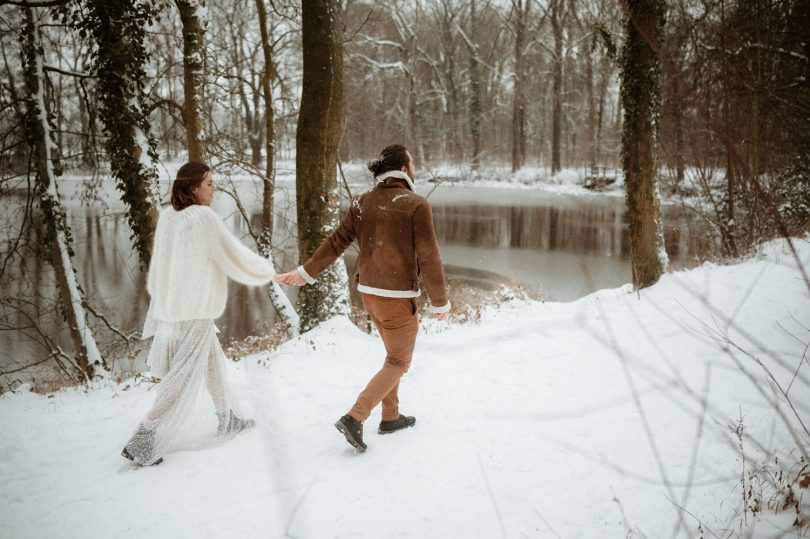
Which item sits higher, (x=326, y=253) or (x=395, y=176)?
(x=395, y=176)

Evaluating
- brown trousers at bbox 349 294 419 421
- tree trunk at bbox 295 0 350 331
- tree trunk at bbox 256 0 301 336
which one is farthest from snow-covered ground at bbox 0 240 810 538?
tree trunk at bbox 256 0 301 336

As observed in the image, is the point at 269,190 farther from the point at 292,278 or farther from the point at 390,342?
the point at 390,342

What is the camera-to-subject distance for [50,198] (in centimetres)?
671

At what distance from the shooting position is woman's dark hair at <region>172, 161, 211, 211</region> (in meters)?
3.18

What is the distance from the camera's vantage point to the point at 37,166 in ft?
21.9

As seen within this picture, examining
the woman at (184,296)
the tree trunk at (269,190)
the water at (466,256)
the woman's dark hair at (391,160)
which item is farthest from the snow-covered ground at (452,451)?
the water at (466,256)

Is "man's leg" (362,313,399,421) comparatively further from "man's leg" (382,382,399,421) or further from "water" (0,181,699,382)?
"water" (0,181,699,382)

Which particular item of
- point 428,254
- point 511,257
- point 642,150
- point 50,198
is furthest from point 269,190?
point 511,257

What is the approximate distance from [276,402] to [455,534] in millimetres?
2043

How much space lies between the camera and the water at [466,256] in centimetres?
1080

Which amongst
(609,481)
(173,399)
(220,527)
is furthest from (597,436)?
(173,399)

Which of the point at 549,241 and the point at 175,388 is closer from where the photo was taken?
the point at 175,388

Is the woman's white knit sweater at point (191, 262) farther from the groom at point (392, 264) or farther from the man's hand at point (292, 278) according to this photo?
the groom at point (392, 264)

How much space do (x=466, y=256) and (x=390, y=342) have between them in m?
12.1
